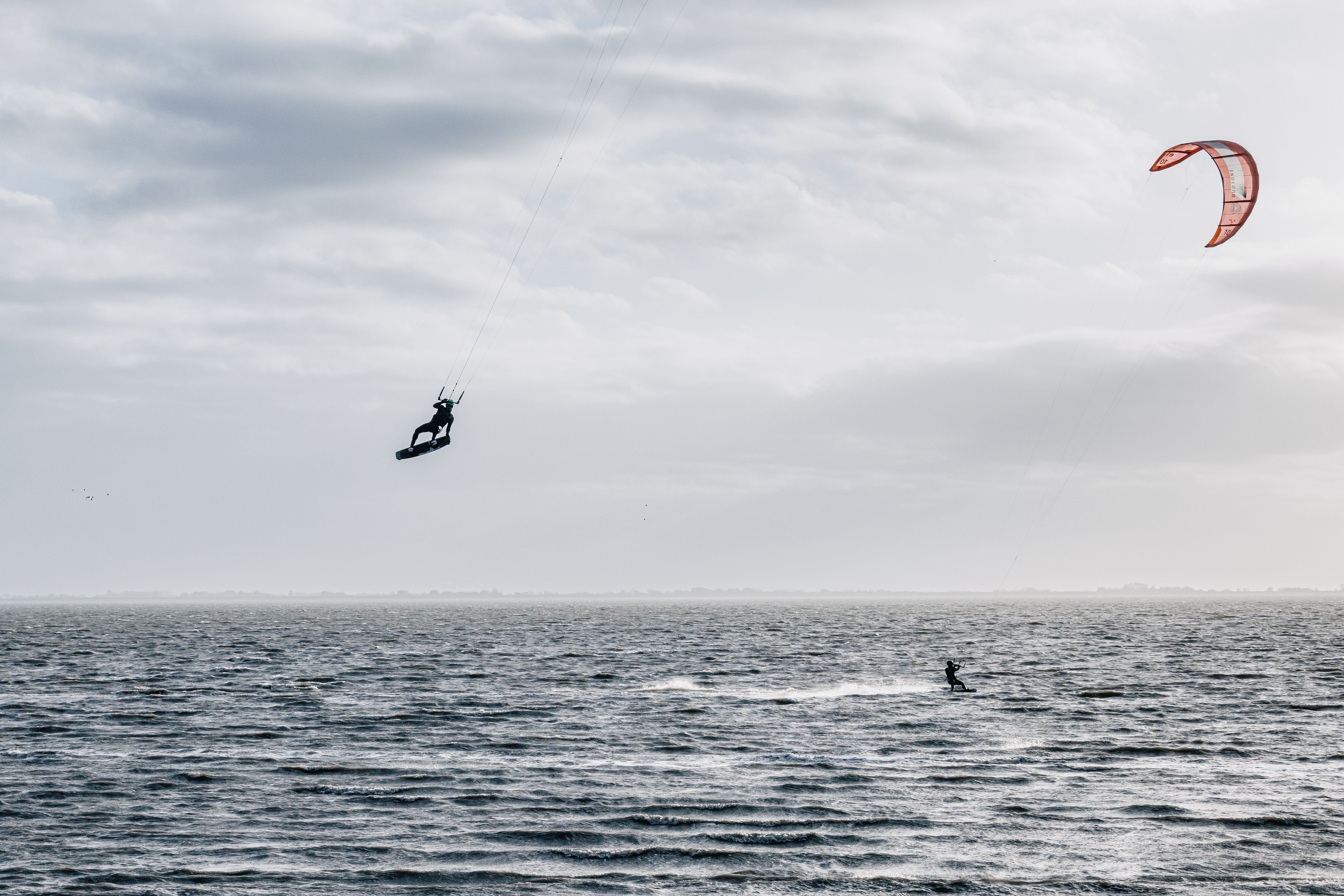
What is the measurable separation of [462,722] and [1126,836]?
923 inches

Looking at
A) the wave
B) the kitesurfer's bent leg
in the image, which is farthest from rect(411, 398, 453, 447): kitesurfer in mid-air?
the wave

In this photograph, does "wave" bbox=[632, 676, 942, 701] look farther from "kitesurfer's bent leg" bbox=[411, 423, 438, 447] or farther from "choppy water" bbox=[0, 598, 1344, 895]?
"kitesurfer's bent leg" bbox=[411, 423, 438, 447]

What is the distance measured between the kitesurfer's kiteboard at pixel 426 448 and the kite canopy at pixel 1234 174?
25923 mm

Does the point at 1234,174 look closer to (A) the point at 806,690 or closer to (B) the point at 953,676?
(B) the point at 953,676

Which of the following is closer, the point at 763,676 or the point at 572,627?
the point at 763,676

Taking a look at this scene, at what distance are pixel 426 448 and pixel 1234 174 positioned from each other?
96.1 feet

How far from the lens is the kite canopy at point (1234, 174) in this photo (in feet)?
133

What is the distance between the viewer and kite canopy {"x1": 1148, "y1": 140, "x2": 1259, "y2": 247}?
4047 cm

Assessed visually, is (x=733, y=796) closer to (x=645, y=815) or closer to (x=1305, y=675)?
(x=645, y=815)

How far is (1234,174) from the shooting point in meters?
41.0

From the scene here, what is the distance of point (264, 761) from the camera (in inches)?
1257

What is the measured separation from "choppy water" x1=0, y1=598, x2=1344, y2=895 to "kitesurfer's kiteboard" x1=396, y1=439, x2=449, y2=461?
8.68 meters

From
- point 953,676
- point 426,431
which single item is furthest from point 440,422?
point 953,676

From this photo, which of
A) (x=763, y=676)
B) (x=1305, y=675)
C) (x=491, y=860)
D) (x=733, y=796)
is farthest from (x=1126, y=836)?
(x=1305, y=675)
